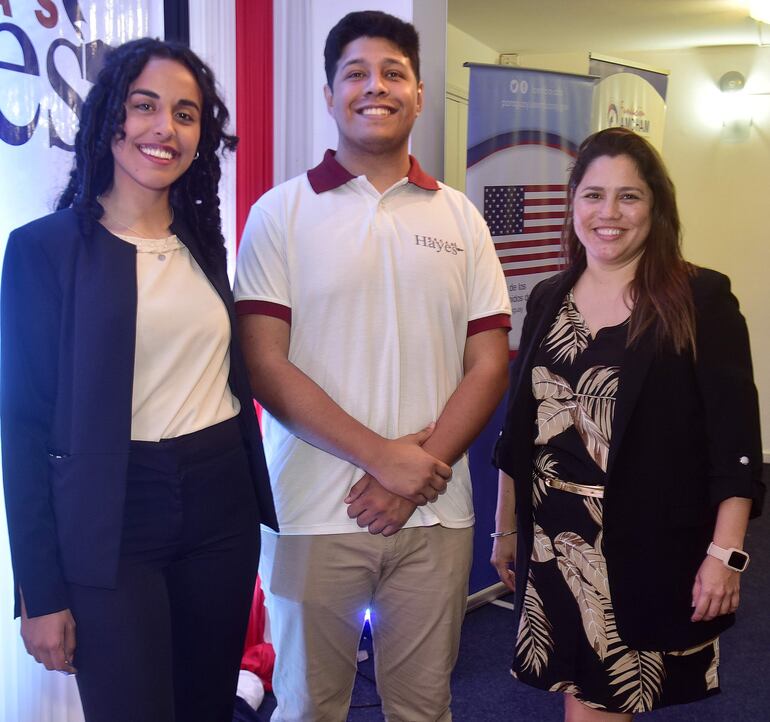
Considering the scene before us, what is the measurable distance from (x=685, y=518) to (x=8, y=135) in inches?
68.0

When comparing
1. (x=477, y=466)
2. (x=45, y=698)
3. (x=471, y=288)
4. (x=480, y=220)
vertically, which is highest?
(x=480, y=220)

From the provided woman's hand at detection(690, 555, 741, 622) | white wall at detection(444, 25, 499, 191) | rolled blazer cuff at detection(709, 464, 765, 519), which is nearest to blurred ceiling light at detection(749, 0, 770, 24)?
white wall at detection(444, 25, 499, 191)

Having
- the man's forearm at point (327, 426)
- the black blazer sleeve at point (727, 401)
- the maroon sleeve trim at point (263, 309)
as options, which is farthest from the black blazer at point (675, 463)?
the maroon sleeve trim at point (263, 309)

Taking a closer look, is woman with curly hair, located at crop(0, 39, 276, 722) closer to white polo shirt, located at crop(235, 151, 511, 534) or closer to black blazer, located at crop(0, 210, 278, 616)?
black blazer, located at crop(0, 210, 278, 616)

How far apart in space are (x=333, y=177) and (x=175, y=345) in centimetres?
56

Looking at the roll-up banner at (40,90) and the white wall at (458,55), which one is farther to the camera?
the white wall at (458,55)

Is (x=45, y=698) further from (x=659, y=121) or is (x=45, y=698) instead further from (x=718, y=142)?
(x=718, y=142)

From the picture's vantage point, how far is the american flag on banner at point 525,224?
132 inches

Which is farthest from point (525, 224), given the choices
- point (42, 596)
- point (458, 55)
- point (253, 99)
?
point (458, 55)

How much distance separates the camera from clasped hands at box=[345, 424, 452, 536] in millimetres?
1645

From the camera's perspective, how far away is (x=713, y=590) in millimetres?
1624

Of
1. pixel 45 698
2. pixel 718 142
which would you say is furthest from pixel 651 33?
pixel 45 698

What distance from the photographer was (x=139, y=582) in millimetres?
1391

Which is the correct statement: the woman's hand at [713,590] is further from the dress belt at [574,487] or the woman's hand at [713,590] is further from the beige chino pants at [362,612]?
the beige chino pants at [362,612]
